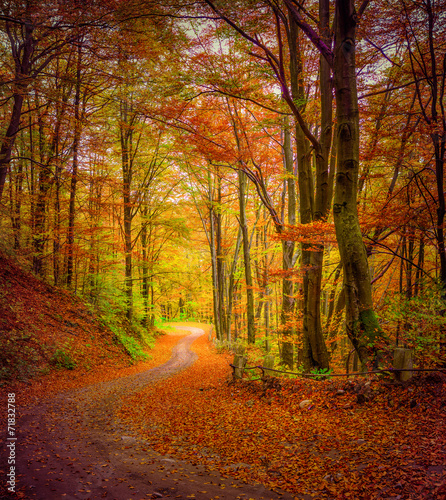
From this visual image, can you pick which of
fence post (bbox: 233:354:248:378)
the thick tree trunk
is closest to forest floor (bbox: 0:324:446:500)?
fence post (bbox: 233:354:248:378)

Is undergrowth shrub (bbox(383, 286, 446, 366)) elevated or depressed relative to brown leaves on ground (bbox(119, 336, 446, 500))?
elevated

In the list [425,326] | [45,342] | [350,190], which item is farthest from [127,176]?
[425,326]

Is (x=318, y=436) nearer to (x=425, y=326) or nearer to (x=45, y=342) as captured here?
(x=425, y=326)

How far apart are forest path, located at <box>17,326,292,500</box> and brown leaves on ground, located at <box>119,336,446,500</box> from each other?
332mm

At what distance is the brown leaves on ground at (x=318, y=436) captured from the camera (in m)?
3.12

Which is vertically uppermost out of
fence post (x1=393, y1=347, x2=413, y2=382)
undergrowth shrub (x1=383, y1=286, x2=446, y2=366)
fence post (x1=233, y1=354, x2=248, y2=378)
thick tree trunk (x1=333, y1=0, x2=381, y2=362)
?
thick tree trunk (x1=333, y1=0, x2=381, y2=362)

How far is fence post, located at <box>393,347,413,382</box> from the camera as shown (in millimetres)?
4805

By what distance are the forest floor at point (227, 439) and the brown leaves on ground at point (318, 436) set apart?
Result: 0.06ft

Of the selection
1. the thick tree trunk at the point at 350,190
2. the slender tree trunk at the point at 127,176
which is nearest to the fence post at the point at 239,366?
the thick tree trunk at the point at 350,190

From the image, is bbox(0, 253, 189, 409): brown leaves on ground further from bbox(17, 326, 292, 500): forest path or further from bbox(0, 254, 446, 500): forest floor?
bbox(17, 326, 292, 500): forest path

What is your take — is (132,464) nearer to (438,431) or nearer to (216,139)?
(438,431)

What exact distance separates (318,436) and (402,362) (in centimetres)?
186

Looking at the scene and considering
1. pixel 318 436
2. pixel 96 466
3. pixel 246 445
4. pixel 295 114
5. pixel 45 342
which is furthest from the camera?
pixel 45 342

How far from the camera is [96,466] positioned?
13.2 ft
